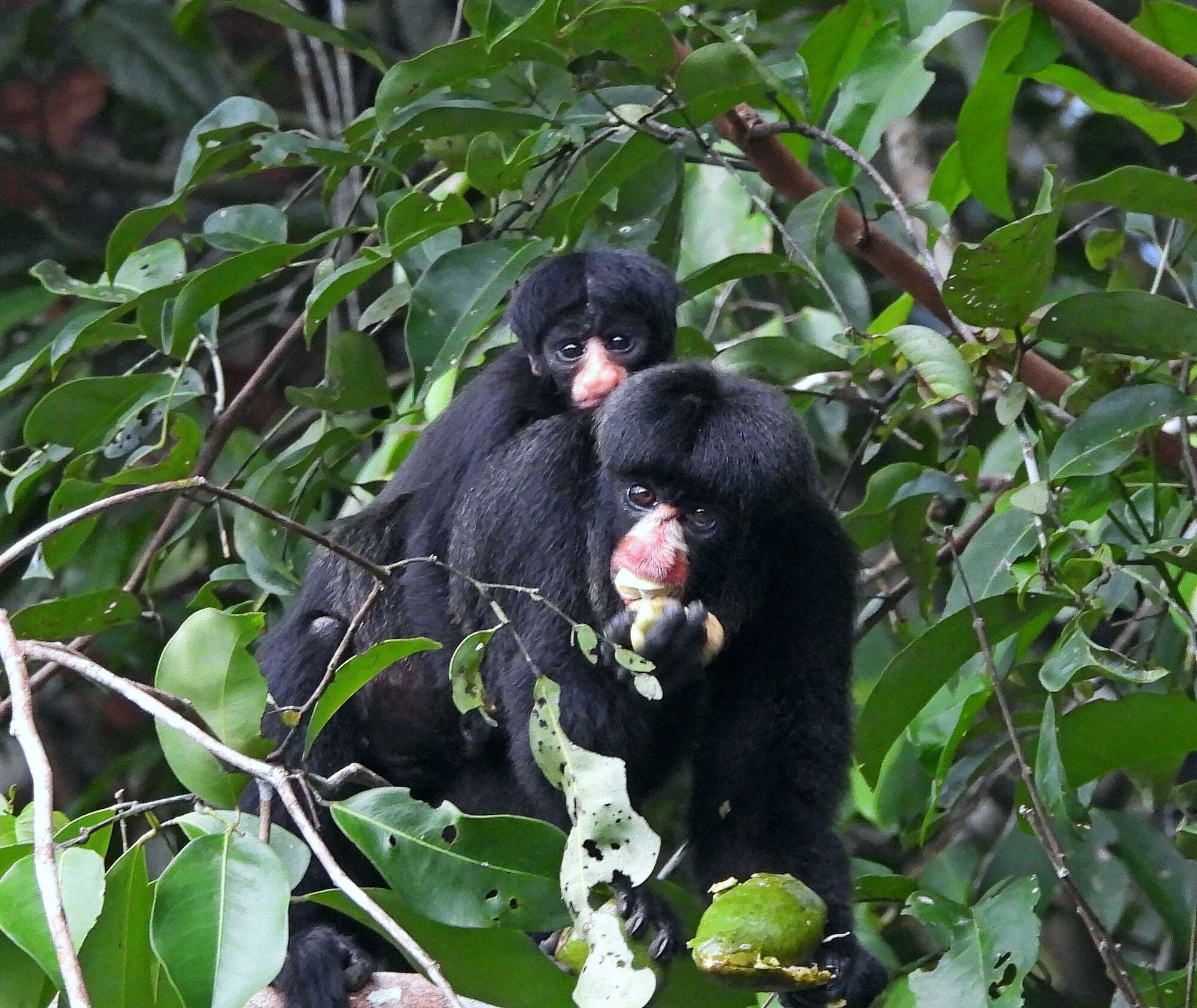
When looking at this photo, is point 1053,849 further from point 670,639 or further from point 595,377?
point 595,377

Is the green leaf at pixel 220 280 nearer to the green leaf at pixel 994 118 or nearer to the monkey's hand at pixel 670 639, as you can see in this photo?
the monkey's hand at pixel 670 639

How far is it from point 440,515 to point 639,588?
681mm

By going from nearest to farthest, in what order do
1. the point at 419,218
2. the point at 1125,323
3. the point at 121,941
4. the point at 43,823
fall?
the point at 43,823
the point at 121,941
the point at 1125,323
the point at 419,218

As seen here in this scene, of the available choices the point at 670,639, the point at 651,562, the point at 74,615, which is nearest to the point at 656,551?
the point at 651,562

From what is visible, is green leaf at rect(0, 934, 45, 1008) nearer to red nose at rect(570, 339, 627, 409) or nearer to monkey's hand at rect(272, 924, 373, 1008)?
monkey's hand at rect(272, 924, 373, 1008)

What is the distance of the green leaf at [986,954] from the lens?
232cm

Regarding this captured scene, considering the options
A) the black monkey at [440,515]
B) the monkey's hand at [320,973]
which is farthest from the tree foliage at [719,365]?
the monkey's hand at [320,973]

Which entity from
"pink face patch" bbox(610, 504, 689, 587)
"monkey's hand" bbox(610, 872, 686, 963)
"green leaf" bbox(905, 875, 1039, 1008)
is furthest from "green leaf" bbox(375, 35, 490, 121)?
"green leaf" bbox(905, 875, 1039, 1008)

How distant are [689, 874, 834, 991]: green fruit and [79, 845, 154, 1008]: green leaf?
2.31ft

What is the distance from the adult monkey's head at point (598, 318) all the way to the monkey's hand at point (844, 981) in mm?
1118

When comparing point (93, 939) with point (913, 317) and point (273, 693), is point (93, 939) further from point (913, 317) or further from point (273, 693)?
point (913, 317)

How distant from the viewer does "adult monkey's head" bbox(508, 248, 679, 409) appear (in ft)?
9.80

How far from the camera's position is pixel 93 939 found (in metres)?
1.82

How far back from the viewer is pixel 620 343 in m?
3.04
